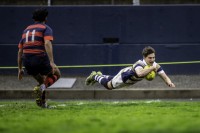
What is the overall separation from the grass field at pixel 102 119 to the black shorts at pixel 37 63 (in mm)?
665

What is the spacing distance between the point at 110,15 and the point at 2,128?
1074 centimetres

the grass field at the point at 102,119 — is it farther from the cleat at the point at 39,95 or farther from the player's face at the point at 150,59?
the player's face at the point at 150,59

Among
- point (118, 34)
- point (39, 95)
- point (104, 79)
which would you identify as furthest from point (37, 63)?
point (118, 34)

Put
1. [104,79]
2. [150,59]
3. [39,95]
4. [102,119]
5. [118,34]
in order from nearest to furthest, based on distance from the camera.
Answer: [102,119] → [39,95] → [150,59] → [104,79] → [118,34]

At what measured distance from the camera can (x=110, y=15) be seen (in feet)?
55.7

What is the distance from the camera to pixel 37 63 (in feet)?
30.1

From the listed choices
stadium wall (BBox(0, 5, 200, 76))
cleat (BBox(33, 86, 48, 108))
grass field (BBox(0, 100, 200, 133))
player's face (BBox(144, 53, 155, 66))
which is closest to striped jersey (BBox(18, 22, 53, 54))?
cleat (BBox(33, 86, 48, 108))

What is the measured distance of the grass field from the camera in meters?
6.25

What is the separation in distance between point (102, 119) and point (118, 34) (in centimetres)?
→ 969

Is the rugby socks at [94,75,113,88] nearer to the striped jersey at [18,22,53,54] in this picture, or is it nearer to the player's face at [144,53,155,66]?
the player's face at [144,53,155,66]

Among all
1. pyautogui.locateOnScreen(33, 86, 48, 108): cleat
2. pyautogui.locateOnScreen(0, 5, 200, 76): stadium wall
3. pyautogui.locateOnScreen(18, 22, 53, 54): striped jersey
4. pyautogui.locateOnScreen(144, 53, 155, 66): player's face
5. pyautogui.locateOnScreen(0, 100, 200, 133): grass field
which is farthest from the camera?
pyautogui.locateOnScreen(0, 5, 200, 76): stadium wall

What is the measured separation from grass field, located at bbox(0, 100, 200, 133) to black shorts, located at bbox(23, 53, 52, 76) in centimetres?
66

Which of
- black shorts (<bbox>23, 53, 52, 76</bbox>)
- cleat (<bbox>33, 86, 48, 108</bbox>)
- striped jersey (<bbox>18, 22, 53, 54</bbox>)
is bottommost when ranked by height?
cleat (<bbox>33, 86, 48, 108</bbox>)

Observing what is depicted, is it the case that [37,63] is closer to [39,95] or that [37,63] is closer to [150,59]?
[39,95]
